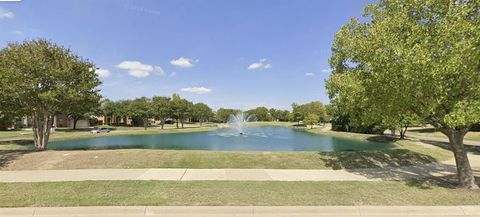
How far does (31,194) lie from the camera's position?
27.2ft

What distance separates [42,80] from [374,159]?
1861 centimetres

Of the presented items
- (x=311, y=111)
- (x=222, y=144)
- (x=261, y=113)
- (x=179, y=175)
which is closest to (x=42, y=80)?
(x=179, y=175)

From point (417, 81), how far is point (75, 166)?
12.9m

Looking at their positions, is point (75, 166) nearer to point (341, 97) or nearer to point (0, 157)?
point (0, 157)

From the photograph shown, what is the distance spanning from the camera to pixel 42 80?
61.0 ft

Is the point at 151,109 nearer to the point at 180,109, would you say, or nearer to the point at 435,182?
the point at 180,109

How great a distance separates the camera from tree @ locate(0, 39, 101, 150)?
17609 mm

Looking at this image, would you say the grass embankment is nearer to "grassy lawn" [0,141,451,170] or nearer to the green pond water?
"grassy lawn" [0,141,451,170]

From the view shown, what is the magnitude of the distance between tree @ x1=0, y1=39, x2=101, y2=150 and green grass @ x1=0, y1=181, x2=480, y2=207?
10098 millimetres

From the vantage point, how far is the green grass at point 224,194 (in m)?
7.79

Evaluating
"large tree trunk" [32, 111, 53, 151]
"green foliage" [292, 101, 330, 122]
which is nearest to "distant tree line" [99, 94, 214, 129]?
"green foliage" [292, 101, 330, 122]
